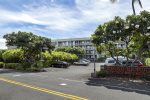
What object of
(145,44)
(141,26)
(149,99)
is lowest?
(149,99)

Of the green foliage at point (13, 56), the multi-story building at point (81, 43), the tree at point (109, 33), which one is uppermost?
the multi-story building at point (81, 43)

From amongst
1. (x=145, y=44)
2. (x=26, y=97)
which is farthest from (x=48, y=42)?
(x=26, y=97)

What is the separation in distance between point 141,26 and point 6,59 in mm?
31553

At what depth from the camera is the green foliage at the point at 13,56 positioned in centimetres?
4656

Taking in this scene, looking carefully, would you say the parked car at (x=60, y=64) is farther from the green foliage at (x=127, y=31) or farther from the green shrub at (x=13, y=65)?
the green foliage at (x=127, y=31)

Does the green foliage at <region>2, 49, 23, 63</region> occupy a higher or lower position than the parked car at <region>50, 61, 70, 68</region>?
higher

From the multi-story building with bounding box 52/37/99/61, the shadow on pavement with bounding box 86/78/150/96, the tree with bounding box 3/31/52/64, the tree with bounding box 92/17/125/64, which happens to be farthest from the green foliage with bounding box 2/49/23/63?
the multi-story building with bounding box 52/37/99/61

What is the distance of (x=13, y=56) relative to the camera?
47406mm

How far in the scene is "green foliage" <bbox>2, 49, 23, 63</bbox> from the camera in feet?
153

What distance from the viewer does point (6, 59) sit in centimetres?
4888

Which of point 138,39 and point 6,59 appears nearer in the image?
point 138,39

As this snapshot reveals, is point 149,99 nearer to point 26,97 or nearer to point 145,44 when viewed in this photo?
point 26,97

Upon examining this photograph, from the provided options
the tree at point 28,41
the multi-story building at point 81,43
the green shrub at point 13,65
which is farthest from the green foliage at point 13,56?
the multi-story building at point 81,43

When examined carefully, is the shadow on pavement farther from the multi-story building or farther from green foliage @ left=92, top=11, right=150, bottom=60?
the multi-story building
